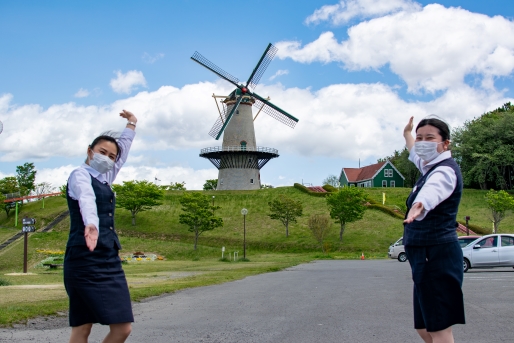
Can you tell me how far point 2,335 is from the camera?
23.5 ft

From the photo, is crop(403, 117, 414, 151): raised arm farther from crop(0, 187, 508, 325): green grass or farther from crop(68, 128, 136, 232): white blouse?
crop(0, 187, 508, 325): green grass

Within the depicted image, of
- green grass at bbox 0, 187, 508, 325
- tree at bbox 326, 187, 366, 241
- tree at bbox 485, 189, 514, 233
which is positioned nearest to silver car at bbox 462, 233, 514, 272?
green grass at bbox 0, 187, 508, 325

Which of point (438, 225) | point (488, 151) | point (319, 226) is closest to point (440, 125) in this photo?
point (438, 225)

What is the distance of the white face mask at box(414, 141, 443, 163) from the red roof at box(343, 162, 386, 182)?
79502 millimetres

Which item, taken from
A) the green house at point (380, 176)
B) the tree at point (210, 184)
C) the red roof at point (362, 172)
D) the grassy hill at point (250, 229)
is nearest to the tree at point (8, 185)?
the grassy hill at point (250, 229)

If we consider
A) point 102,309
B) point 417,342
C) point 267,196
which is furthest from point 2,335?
point 267,196

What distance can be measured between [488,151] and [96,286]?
7398 cm

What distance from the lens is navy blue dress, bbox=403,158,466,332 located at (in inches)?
157

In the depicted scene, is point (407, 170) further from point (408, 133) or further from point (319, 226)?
point (408, 133)

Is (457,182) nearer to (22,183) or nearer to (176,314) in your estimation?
(176,314)

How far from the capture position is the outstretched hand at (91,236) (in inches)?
159

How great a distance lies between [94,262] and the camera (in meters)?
4.29

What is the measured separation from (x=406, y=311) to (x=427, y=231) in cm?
548

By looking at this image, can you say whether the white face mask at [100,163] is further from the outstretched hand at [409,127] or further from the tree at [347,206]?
the tree at [347,206]
